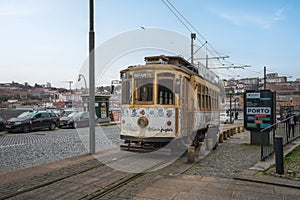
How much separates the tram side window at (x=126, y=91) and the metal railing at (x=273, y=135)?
4.57 meters

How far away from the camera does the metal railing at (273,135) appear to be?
394 inches

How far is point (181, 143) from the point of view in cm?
1062

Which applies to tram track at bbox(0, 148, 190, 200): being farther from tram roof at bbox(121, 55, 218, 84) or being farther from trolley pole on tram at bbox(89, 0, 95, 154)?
tram roof at bbox(121, 55, 218, 84)

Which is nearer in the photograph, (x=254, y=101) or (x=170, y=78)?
(x=170, y=78)

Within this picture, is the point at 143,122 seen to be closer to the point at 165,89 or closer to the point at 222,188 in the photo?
the point at 165,89

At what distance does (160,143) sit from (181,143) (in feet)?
3.90

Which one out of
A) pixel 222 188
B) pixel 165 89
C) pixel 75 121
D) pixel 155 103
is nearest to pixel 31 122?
pixel 75 121

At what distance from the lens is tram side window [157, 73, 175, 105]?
9.74m

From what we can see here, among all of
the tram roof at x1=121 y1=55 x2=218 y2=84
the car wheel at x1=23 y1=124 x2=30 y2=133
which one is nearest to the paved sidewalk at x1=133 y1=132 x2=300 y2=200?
the tram roof at x1=121 y1=55 x2=218 y2=84

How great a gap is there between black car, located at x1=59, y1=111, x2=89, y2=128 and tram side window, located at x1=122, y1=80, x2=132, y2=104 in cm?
1621

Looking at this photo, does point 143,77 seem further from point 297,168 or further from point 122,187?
point 297,168

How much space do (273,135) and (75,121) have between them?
18733 millimetres

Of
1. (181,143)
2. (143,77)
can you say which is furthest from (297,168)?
(143,77)

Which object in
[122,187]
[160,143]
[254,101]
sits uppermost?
[254,101]
